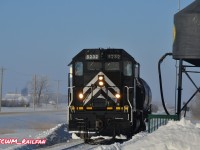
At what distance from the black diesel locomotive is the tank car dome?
20.5 feet

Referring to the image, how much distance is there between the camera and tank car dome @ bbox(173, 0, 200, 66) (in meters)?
13.2

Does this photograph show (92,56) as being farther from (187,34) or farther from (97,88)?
(187,34)

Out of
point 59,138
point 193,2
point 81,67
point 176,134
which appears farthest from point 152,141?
point 59,138

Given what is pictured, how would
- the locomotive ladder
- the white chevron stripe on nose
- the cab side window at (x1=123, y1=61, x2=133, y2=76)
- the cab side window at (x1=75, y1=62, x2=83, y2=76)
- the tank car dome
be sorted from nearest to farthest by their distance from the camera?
1. the tank car dome
2. the locomotive ladder
3. the white chevron stripe on nose
4. the cab side window at (x1=123, y1=61, x2=133, y2=76)
5. the cab side window at (x1=75, y1=62, x2=83, y2=76)

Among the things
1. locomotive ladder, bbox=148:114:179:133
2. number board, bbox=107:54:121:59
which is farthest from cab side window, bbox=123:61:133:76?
locomotive ladder, bbox=148:114:179:133

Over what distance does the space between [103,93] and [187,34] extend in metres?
7.11

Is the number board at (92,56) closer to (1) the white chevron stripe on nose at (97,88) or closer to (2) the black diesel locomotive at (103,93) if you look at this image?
(2) the black diesel locomotive at (103,93)

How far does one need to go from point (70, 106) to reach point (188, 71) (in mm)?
6911

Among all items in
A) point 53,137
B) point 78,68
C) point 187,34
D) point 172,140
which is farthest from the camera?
point 53,137

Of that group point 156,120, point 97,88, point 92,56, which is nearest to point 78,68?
point 92,56

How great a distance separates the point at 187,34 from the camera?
13422 mm

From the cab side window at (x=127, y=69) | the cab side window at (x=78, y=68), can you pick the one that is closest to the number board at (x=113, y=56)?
the cab side window at (x=127, y=69)

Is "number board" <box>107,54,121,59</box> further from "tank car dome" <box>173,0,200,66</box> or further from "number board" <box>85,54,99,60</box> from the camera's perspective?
"tank car dome" <box>173,0,200,66</box>

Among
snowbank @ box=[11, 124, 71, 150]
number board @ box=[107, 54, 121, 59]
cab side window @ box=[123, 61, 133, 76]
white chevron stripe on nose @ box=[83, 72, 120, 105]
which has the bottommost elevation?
snowbank @ box=[11, 124, 71, 150]
